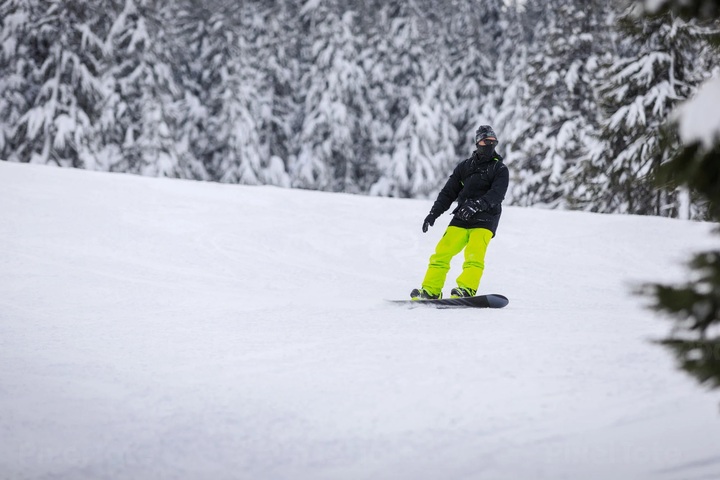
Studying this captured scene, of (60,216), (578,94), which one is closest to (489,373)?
(60,216)

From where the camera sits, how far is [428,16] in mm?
41469

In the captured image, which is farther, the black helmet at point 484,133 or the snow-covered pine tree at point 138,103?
the snow-covered pine tree at point 138,103

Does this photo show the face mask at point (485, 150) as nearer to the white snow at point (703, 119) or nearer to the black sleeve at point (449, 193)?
the black sleeve at point (449, 193)

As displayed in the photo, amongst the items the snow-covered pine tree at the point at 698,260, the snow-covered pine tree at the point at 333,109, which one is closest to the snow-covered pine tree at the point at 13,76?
the snow-covered pine tree at the point at 333,109

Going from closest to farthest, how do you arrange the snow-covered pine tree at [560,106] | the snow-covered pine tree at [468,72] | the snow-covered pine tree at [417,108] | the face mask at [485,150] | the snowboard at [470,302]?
1. the snowboard at [470,302]
2. the face mask at [485,150]
3. the snow-covered pine tree at [560,106]
4. the snow-covered pine tree at [417,108]
5. the snow-covered pine tree at [468,72]

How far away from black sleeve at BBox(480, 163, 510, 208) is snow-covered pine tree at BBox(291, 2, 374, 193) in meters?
28.0

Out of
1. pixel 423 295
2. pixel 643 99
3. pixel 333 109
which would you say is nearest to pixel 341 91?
pixel 333 109

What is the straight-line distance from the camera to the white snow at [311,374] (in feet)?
11.8

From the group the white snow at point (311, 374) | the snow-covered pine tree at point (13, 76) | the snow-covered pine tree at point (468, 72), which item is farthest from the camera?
the snow-covered pine tree at point (468, 72)

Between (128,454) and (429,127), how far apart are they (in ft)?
108

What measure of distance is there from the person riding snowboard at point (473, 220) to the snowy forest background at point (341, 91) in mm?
10961

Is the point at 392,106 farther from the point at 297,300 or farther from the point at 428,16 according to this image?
the point at 297,300

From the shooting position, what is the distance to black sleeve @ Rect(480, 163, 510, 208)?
7309mm

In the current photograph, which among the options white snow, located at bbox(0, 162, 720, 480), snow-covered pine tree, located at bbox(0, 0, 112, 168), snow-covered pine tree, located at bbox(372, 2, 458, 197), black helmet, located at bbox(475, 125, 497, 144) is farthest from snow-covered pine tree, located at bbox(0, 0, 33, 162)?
black helmet, located at bbox(475, 125, 497, 144)
